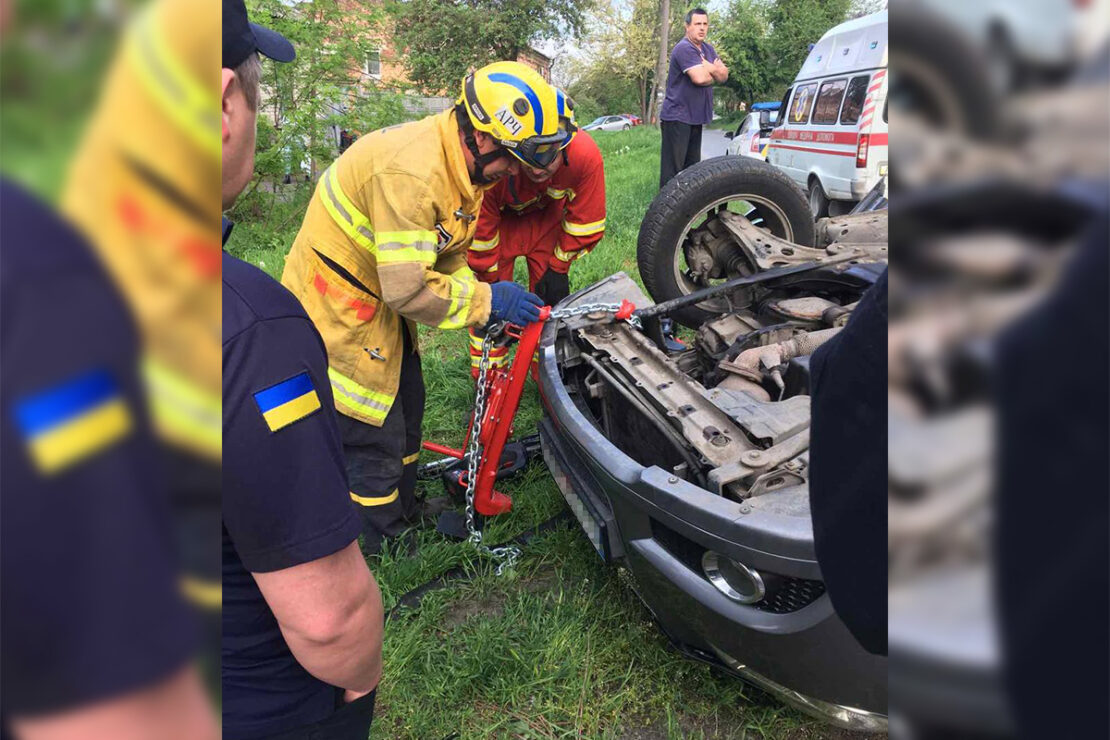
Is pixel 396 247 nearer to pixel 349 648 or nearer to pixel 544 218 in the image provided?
pixel 349 648

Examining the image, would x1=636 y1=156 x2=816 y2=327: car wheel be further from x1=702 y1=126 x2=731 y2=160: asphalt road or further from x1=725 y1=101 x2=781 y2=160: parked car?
x1=702 y1=126 x2=731 y2=160: asphalt road

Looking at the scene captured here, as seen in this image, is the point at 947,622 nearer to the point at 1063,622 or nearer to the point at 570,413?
the point at 1063,622

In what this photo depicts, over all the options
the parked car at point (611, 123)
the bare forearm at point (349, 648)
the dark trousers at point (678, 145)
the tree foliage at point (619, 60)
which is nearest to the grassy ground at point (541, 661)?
the bare forearm at point (349, 648)

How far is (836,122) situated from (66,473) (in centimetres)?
1008

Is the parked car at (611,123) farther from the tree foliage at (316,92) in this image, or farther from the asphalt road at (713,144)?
the tree foliage at (316,92)

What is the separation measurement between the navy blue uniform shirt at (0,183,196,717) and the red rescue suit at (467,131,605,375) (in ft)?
11.9

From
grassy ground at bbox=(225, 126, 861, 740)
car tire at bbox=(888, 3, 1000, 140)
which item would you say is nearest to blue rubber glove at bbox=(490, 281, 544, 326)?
grassy ground at bbox=(225, 126, 861, 740)

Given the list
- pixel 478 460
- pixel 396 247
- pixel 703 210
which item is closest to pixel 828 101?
pixel 703 210

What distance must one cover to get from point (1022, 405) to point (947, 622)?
92mm

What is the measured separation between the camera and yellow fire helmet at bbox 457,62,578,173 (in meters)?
2.95

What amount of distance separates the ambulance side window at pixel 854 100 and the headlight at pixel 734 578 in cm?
789

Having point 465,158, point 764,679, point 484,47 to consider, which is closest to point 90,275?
point 764,679

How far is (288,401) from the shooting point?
1109 mm

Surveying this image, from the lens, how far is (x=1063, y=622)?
11.3 inches
